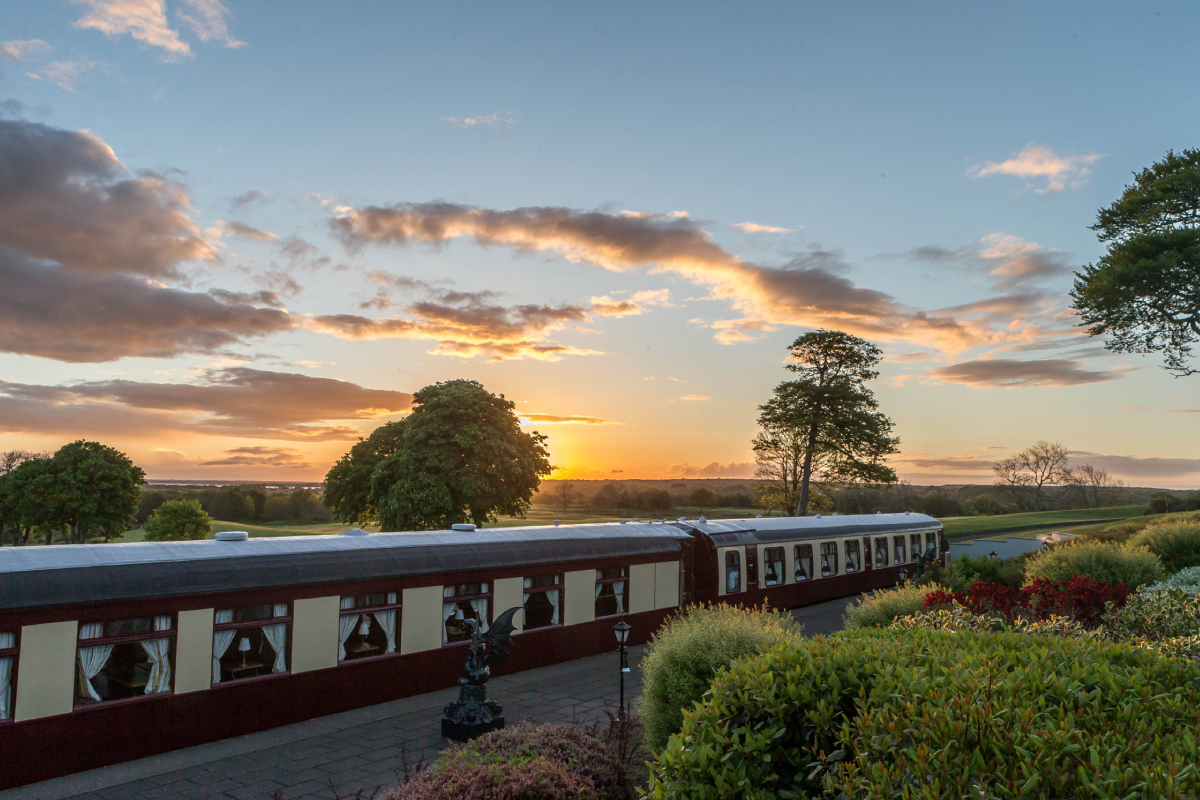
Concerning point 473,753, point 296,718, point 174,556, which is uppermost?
point 174,556

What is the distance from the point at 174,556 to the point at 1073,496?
290 feet

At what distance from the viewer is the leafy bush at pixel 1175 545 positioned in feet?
73.9

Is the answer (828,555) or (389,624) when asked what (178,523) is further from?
(828,555)

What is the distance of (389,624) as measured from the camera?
1380 centimetres

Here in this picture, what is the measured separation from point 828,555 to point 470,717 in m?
18.8

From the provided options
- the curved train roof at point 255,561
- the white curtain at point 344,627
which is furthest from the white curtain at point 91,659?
the white curtain at point 344,627

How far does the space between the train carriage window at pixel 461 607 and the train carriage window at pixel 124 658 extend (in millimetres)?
4945

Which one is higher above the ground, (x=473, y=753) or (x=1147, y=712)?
(x=1147, y=712)

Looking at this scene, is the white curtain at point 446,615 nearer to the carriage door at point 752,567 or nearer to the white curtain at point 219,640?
the white curtain at point 219,640

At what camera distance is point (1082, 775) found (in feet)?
13.0

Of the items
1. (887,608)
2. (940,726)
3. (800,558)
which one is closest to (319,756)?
(940,726)

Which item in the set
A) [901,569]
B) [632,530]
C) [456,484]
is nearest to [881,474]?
[901,569]

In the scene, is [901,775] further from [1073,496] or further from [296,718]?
[1073,496]

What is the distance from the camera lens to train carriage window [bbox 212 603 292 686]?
11.5m
